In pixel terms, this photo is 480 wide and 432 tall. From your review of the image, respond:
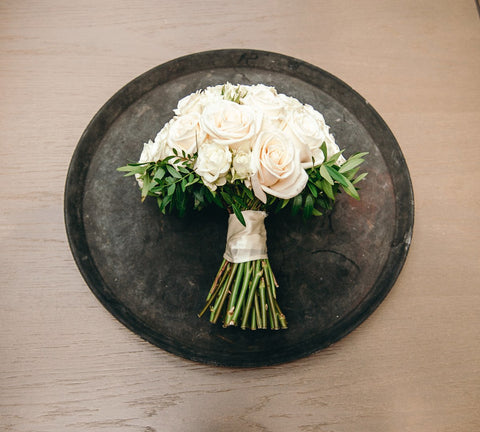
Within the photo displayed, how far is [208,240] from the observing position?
0.78 m

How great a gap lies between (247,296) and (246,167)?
29 cm

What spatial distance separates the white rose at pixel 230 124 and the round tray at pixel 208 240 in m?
0.25

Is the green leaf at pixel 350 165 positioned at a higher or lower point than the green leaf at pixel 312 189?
higher

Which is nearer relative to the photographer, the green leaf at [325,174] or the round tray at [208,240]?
the green leaf at [325,174]

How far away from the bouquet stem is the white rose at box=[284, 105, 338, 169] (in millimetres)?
243

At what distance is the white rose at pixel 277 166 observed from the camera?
56cm

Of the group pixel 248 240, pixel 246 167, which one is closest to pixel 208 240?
pixel 248 240

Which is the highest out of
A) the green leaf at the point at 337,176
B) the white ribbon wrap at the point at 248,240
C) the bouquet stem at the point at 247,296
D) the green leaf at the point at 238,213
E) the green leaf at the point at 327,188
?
the green leaf at the point at 337,176

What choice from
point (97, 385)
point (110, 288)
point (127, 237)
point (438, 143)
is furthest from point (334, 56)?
point (97, 385)

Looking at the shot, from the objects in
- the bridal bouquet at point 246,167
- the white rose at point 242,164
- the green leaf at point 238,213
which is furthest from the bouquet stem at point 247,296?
the white rose at point 242,164

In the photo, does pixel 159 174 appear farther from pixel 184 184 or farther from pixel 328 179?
pixel 328 179

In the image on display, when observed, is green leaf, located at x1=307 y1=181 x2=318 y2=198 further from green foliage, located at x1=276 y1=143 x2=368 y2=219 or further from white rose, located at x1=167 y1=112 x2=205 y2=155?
white rose, located at x1=167 y1=112 x2=205 y2=155

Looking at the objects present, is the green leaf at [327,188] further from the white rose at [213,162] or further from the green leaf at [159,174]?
the green leaf at [159,174]

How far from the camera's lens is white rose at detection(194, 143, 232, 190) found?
557 millimetres
